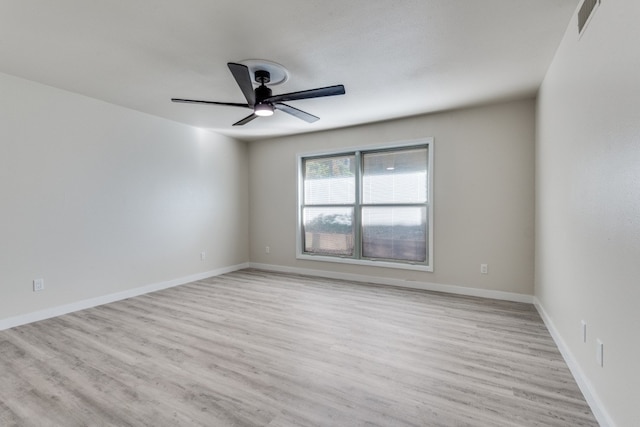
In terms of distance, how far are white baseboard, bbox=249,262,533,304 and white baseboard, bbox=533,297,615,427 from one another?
0.93 meters

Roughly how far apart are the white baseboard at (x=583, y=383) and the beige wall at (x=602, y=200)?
0.03 metres

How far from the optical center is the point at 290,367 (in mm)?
2170

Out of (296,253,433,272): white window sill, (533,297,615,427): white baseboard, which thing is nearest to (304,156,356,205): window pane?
(296,253,433,272): white window sill

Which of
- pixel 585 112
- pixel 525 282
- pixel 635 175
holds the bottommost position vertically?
pixel 525 282

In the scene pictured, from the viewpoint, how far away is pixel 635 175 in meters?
1.28

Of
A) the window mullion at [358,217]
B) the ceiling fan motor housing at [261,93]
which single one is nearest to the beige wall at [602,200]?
the ceiling fan motor housing at [261,93]

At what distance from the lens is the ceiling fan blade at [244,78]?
84.7 inches

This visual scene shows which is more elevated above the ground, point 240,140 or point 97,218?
point 240,140

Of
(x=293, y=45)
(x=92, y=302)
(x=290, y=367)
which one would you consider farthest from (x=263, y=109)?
(x=92, y=302)

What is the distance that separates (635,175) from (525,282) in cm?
283

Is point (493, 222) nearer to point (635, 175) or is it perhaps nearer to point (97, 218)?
point (635, 175)

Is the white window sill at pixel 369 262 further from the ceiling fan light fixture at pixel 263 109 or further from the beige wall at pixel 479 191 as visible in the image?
the ceiling fan light fixture at pixel 263 109

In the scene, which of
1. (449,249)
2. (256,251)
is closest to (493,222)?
(449,249)

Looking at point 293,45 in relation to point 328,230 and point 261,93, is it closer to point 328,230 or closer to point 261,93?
point 261,93
